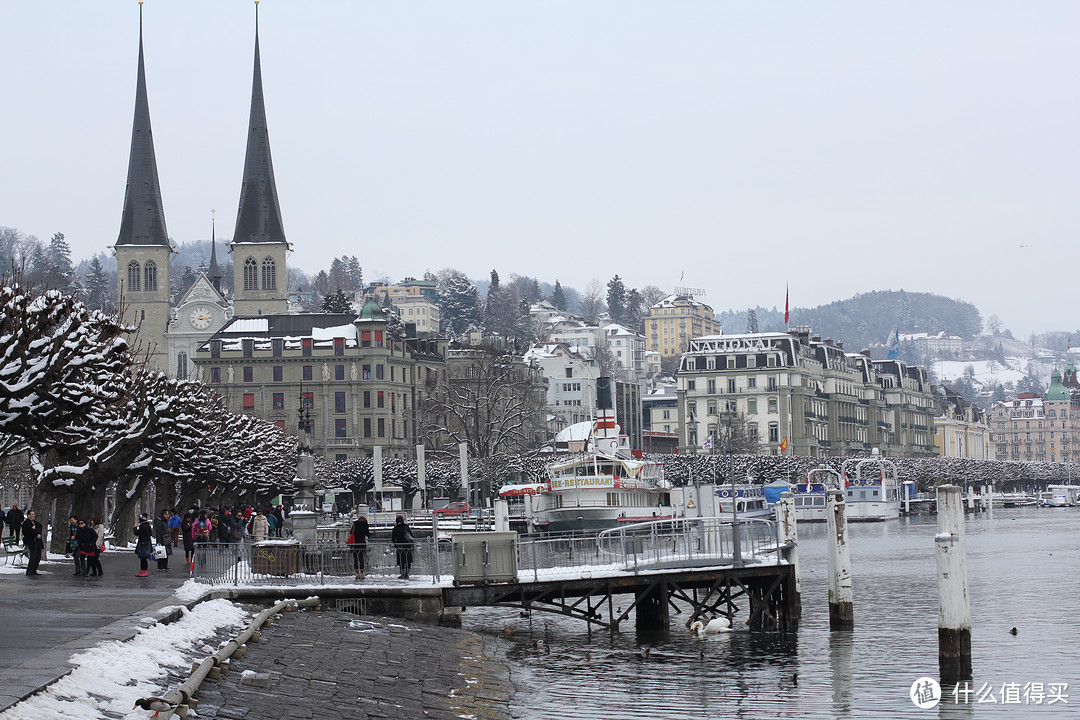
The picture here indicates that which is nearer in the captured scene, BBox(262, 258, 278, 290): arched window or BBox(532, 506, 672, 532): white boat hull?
BBox(532, 506, 672, 532): white boat hull

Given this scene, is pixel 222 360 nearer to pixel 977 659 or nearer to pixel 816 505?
pixel 816 505

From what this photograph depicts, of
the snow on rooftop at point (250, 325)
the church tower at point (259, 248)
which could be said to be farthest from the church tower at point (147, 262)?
the snow on rooftop at point (250, 325)

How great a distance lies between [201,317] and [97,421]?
128 metres

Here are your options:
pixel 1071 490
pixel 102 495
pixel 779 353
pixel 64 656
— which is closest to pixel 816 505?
pixel 779 353

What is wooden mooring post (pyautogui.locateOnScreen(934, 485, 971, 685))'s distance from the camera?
29.0 metres

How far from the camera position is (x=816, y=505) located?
461ft

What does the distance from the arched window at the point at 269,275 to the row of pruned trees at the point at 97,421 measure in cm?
8733

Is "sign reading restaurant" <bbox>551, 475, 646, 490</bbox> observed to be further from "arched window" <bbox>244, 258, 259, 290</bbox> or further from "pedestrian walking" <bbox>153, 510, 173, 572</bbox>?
"arched window" <bbox>244, 258, 259, 290</bbox>

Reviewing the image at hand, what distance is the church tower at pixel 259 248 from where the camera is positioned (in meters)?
168

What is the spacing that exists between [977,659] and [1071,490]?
17621 centimetres

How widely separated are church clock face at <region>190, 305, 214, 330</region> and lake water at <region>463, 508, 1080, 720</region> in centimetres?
12018

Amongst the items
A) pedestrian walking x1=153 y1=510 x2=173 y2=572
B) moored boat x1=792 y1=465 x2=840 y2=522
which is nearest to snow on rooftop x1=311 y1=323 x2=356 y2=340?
moored boat x1=792 y1=465 x2=840 y2=522

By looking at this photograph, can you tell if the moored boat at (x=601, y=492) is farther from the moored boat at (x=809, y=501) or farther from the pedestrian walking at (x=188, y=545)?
the moored boat at (x=809, y=501)

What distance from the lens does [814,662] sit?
33094 millimetres
